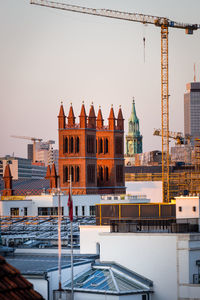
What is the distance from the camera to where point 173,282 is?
5406 centimetres

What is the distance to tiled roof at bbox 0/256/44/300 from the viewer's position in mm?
23578

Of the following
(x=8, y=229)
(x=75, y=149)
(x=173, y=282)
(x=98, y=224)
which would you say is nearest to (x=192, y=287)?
(x=173, y=282)

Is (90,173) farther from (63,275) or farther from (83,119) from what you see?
(63,275)

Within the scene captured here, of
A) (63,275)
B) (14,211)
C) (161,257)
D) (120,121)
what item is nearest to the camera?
(63,275)

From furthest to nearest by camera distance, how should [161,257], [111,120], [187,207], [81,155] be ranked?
[111,120]
[81,155]
[187,207]
[161,257]

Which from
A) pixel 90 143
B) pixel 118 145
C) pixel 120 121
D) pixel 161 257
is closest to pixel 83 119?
pixel 90 143

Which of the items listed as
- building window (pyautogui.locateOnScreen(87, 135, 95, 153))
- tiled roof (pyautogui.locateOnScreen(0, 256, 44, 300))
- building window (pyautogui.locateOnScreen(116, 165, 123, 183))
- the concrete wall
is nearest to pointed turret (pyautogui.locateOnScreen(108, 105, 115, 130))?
building window (pyautogui.locateOnScreen(116, 165, 123, 183))

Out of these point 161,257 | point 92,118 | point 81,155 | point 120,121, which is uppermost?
point 120,121

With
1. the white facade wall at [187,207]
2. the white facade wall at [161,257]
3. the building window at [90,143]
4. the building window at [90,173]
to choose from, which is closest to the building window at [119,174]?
the building window at [90,173]

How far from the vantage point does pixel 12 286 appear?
78.2 feet

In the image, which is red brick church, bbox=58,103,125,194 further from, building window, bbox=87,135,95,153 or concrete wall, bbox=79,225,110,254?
concrete wall, bbox=79,225,110,254

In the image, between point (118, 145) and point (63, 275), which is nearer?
point (63, 275)

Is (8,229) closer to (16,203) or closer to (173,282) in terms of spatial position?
(173,282)

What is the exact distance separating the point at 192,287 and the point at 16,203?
96.3 meters
